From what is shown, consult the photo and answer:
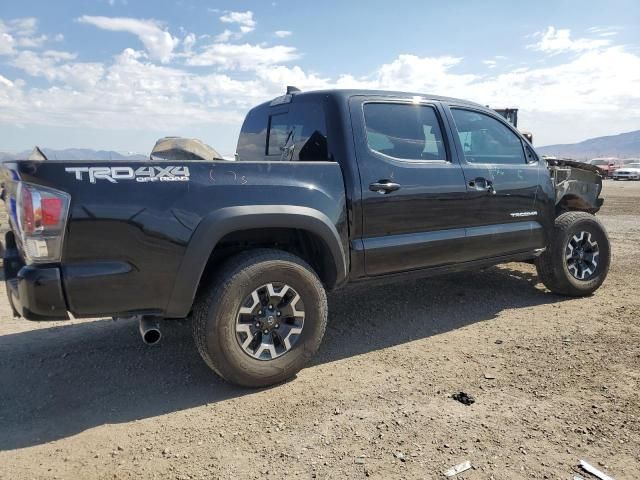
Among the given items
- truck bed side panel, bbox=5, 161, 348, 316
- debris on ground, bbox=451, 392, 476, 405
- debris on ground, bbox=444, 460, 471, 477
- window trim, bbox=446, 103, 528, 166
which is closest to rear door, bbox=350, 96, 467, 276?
window trim, bbox=446, 103, 528, 166

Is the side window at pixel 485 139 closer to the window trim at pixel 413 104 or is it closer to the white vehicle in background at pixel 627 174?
the window trim at pixel 413 104

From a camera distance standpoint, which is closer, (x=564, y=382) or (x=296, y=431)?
(x=296, y=431)

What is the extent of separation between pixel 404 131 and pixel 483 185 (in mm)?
909

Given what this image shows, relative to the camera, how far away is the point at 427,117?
4109 mm

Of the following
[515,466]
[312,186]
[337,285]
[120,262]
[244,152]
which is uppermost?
[244,152]

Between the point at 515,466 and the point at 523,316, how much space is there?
2431 mm

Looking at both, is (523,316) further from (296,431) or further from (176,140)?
(176,140)

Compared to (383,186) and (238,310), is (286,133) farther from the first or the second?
(238,310)

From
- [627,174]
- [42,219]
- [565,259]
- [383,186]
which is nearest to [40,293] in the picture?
[42,219]

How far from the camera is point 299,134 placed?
12.9 ft

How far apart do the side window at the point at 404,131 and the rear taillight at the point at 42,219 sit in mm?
2131

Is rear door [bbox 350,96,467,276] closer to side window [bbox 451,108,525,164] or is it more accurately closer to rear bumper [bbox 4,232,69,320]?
side window [bbox 451,108,525,164]

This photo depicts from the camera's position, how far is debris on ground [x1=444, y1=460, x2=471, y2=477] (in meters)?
2.32

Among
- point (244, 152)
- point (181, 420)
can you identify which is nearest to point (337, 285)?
point (181, 420)
